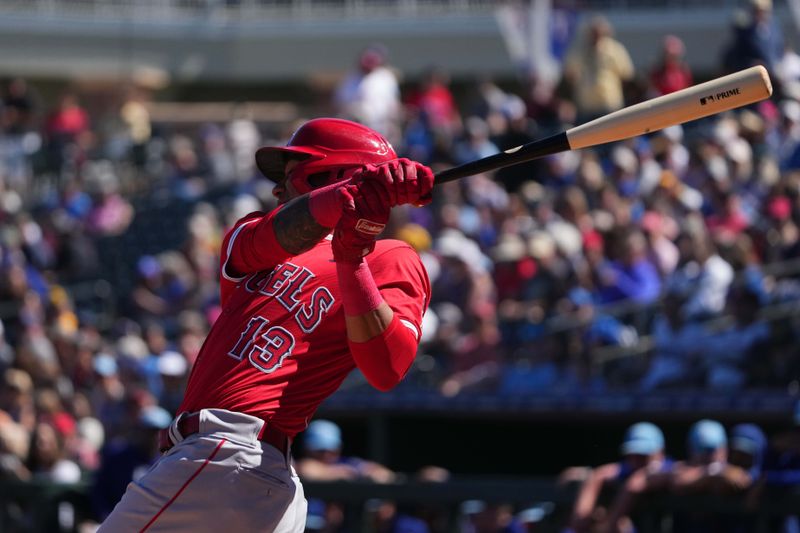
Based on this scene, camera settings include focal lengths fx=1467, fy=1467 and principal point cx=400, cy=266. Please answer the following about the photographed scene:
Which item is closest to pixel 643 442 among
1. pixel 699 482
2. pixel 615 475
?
pixel 615 475

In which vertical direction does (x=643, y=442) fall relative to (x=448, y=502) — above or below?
above

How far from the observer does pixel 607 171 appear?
11.1m

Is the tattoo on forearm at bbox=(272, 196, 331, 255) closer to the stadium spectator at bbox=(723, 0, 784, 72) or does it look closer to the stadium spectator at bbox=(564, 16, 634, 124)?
the stadium spectator at bbox=(723, 0, 784, 72)

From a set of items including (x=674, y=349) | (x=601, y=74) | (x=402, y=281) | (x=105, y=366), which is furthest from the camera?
(x=601, y=74)

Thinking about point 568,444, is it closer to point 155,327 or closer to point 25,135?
point 155,327

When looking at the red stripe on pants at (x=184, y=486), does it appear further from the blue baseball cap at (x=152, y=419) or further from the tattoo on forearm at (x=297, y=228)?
the blue baseball cap at (x=152, y=419)

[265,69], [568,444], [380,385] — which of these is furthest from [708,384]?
[265,69]

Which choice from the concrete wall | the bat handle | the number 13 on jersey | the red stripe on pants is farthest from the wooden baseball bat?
the concrete wall

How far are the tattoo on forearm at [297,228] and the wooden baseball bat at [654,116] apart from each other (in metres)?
0.34

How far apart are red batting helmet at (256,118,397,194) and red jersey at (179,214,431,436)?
228 millimetres

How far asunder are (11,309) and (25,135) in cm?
494

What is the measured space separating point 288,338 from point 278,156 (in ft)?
1.83

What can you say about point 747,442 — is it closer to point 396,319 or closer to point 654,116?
point 654,116

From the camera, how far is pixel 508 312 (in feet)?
31.1
